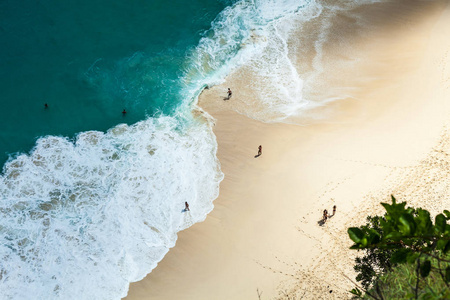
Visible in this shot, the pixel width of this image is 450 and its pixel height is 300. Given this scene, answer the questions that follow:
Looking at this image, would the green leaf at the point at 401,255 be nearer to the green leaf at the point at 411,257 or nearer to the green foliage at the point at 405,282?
the green leaf at the point at 411,257

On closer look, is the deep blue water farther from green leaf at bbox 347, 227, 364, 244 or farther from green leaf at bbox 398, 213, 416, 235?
green leaf at bbox 398, 213, 416, 235

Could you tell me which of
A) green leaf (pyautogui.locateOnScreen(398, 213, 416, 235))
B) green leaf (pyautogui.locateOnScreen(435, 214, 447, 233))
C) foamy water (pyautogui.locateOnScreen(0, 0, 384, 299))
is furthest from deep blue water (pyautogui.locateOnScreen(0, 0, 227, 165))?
green leaf (pyautogui.locateOnScreen(435, 214, 447, 233))

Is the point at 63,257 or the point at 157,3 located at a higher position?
the point at 157,3

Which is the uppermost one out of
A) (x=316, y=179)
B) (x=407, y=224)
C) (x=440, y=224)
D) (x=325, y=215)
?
(x=407, y=224)

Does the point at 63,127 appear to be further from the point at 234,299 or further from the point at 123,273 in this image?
the point at 234,299

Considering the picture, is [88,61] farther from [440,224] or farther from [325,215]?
[440,224]

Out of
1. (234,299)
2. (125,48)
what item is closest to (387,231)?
(234,299)

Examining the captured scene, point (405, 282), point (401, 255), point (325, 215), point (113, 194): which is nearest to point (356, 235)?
point (401, 255)
